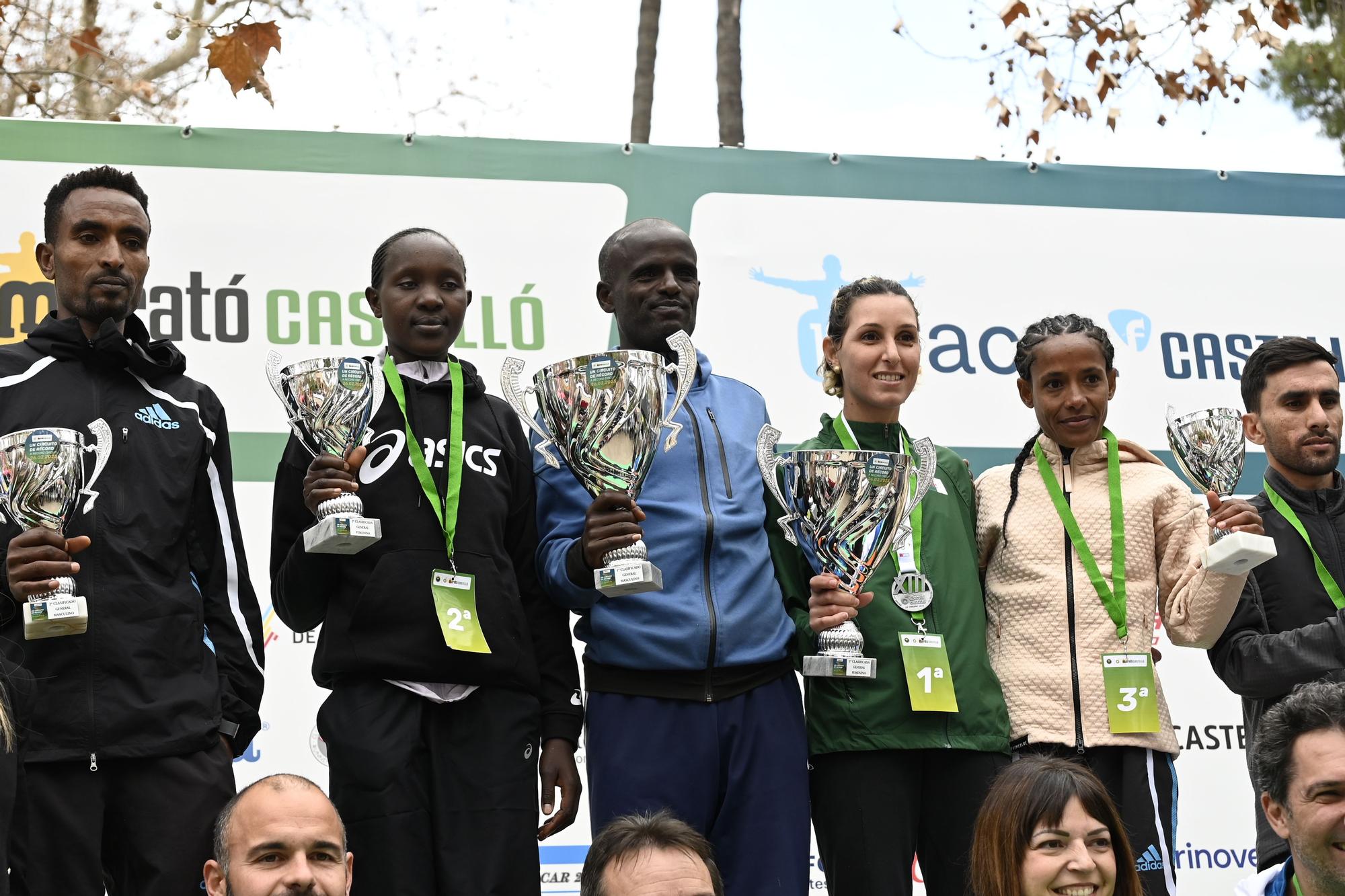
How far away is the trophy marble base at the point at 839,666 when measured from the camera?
287 cm

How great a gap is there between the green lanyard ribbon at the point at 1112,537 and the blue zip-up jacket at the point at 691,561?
667mm

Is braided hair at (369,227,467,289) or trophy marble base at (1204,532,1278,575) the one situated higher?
braided hair at (369,227,467,289)

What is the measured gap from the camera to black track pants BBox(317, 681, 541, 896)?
2.74 meters

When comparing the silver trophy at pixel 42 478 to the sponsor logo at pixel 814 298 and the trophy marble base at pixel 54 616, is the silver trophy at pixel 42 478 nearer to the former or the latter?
the trophy marble base at pixel 54 616

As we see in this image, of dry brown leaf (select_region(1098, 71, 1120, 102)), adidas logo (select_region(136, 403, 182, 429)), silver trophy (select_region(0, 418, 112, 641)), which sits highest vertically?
dry brown leaf (select_region(1098, 71, 1120, 102))

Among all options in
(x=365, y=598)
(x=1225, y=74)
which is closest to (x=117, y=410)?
(x=365, y=598)

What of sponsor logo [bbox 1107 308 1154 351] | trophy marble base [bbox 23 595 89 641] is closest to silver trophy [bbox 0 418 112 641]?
trophy marble base [bbox 23 595 89 641]

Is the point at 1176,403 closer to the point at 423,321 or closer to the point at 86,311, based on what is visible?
the point at 423,321

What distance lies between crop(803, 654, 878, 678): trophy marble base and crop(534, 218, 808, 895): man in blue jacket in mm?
143

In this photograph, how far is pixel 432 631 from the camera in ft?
9.31

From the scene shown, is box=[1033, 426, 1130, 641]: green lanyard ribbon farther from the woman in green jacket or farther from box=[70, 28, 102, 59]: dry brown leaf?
box=[70, 28, 102, 59]: dry brown leaf

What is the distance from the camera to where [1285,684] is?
317 cm

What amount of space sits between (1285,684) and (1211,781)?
4.87 feet

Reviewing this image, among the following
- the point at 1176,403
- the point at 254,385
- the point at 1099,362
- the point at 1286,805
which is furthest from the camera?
the point at 1176,403
